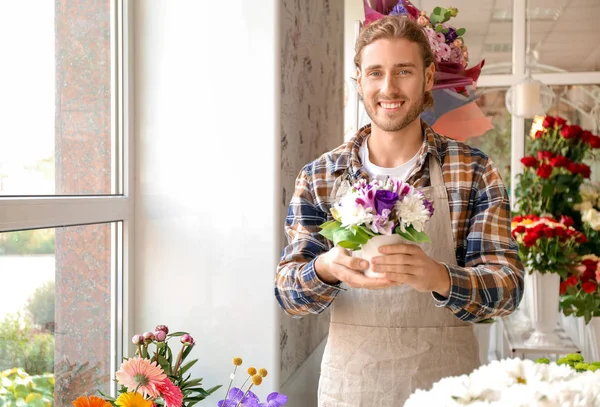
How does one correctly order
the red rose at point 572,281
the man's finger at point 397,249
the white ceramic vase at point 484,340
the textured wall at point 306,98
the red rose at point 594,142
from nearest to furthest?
1. the man's finger at point 397,249
2. the textured wall at point 306,98
3. the red rose at point 572,281
4. the red rose at point 594,142
5. the white ceramic vase at point 484,340

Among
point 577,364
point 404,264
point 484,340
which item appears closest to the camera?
point 577,364

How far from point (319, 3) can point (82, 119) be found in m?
1.29

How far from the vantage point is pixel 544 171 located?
385 centimetres

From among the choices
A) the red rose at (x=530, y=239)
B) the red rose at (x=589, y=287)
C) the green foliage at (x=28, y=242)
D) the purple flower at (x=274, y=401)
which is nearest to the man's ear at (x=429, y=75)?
the purple flower at (x=274, y=401)

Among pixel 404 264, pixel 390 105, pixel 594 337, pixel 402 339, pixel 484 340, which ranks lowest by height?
pixel 484 340

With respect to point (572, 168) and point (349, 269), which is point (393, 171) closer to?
point (349, 269)

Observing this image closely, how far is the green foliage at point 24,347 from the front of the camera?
59.3 inches

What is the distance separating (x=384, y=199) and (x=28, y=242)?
0.80m

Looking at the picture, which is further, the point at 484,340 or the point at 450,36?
the point at 484,340

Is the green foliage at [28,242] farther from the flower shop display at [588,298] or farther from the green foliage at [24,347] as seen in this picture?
the flower shop display at [588,298]

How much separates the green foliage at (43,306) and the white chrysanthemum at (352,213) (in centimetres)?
75

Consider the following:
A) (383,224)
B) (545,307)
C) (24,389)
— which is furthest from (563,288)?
(24,389)

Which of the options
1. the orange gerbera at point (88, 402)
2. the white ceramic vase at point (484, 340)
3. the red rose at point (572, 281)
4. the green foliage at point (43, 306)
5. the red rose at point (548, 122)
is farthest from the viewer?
the white ceramic vase at point (484, 340)

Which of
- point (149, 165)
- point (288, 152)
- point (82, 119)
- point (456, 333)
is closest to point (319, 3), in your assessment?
point (288, 152)
